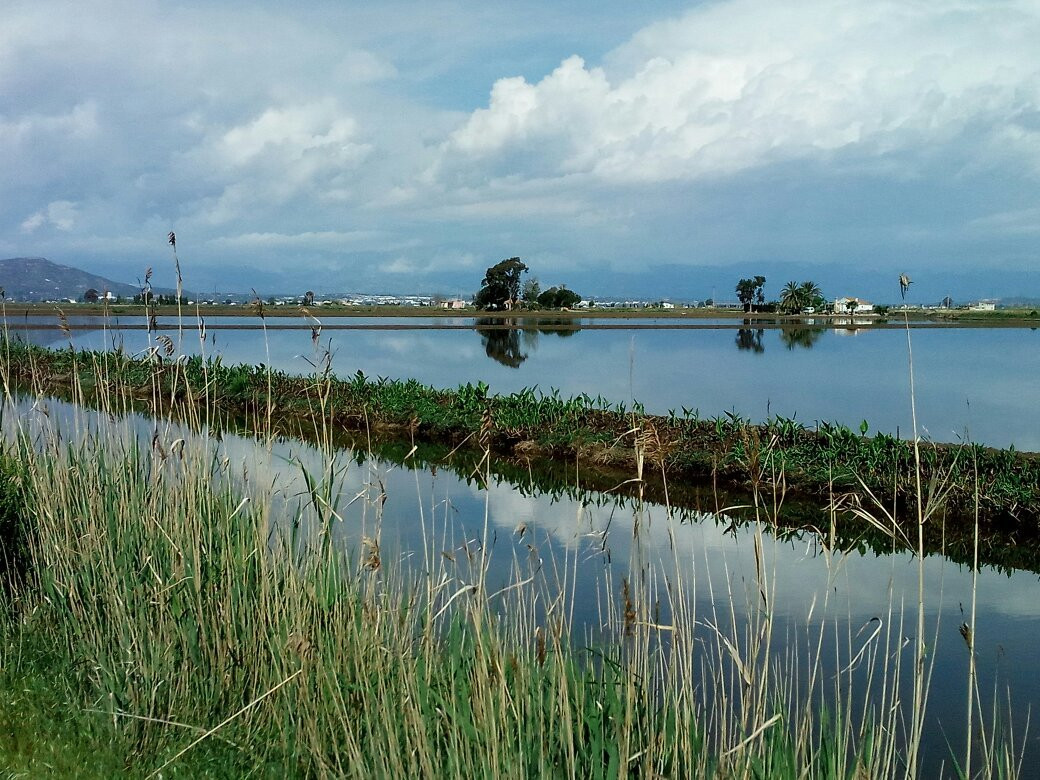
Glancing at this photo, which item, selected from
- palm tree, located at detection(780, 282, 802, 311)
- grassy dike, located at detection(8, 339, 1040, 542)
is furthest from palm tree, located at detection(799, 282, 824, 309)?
grassy dike, located at detection(8, 339, 1040, 542)

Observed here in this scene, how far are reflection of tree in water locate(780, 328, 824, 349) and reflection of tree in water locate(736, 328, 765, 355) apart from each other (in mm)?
994

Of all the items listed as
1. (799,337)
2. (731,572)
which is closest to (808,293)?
(799,337)

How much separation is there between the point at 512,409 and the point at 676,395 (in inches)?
252

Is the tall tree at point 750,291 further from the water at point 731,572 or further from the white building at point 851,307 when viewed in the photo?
the water at point 731,572

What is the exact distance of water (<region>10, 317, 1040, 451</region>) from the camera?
16219 millimetres

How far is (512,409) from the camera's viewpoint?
1280cm

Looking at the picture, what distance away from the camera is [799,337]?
3984cm

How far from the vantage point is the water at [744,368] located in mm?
16219

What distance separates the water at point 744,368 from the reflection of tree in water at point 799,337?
0.11 m

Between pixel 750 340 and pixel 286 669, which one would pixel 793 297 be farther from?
pixel 286 669

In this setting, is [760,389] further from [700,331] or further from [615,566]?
[700,331]

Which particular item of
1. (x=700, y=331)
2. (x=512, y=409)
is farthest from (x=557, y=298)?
(x=512, y=409)

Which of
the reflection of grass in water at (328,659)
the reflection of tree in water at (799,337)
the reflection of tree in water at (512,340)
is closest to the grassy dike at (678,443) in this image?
the reflection of grass in water at (328,659)

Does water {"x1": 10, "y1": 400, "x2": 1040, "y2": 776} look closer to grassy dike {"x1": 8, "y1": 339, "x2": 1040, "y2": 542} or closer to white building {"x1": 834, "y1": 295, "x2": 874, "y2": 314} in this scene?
grassy dike {"x1": 8, "y1": 339, "x2": 1040, "y2": 542}
